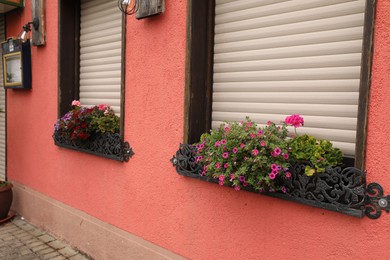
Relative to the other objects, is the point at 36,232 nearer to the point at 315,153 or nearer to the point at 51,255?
the point at 51,255

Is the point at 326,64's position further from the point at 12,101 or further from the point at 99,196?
the point at 12,101

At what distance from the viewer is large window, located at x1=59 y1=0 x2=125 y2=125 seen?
461 cm

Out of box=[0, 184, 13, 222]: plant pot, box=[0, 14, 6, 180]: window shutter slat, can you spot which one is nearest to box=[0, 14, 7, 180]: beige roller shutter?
box=[0, 14, 6, 180]: window shutter slat

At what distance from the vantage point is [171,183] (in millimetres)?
3451

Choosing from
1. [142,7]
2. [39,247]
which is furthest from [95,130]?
[39,247]

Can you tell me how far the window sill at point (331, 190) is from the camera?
217 centimetres

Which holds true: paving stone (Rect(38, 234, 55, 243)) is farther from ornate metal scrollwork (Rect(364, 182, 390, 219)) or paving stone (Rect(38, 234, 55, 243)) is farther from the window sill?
ornate metal scrollwork (Rect(364, 182, 390, 219))

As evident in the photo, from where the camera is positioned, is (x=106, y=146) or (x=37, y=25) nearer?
(x=106, y=146)

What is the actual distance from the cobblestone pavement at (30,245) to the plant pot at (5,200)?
0.20 metres

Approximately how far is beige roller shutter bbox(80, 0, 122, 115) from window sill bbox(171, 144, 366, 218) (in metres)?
2.73

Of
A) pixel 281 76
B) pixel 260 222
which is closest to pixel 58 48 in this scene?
pixel 281 76

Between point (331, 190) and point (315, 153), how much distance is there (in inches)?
10.2

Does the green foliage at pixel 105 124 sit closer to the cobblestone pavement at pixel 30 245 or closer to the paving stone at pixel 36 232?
the cobblestone pavement at pixel 30 245

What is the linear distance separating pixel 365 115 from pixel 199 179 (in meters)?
1.49
